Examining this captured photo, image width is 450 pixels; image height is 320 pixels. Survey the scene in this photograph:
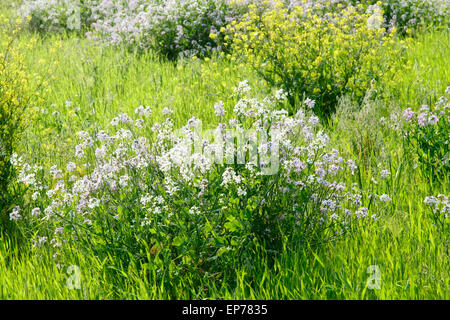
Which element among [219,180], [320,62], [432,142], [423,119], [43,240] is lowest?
[43,240]

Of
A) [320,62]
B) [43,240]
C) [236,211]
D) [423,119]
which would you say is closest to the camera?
[236,211]

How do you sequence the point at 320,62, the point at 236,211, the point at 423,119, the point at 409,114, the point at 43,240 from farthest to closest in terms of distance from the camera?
the point at 320,62, the point at 409,114, the point at 423,119, the point at 43,240, the point at 236,211

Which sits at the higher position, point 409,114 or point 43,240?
point 409,114

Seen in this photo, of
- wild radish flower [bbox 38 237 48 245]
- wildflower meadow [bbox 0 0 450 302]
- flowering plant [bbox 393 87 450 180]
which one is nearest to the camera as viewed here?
wildflower meadow [bbox 0 0 450 302]

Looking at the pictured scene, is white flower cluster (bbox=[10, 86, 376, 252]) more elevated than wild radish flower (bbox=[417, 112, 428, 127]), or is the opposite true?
wild radish flower (bbox=[417, 112, 428, 127])

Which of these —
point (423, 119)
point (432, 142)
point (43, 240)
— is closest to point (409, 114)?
point (423, 119)

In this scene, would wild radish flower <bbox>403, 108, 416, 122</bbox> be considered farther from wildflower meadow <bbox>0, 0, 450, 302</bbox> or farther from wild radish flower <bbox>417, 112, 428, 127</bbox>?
wild radish flower <bbox>417, 112, 428, 127</bbox>

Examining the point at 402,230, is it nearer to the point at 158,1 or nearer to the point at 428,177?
the point at 428,177

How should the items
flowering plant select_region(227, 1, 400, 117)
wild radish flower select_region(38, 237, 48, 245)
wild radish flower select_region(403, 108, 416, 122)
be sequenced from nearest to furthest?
wild radish flower select_region(38, 237, 48, 245) → wild radish flower select_region(403, 108, 416, 122) → flowering plant select_region(227, 1, 400, 117)

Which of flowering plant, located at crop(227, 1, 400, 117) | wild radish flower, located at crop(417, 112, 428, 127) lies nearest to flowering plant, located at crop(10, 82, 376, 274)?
wild radish flower, located at crop(417, 112, 428, 127)

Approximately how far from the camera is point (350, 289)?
2627mm

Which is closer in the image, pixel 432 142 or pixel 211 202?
pixel 211 202

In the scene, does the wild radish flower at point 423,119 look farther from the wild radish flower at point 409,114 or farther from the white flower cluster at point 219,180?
the white flower cluster at point 219,180

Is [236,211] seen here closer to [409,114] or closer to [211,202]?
[211,202]
